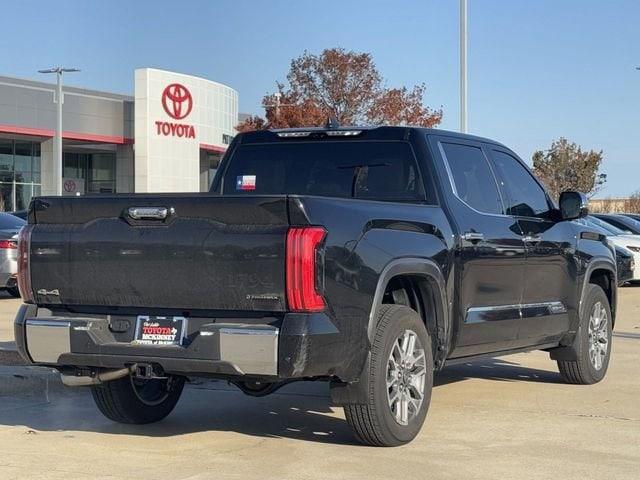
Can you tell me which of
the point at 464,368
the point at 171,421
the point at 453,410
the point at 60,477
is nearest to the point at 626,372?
the point at 464,368

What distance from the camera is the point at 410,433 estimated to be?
663cm

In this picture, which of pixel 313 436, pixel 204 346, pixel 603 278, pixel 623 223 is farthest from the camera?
pixel 623 223

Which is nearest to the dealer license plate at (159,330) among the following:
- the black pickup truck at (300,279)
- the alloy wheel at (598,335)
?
the black pickup truck at (300,279)

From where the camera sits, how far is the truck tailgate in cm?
580

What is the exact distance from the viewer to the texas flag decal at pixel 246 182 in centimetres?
814

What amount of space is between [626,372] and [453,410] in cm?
284

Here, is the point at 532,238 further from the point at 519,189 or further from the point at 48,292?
the point at 48,292

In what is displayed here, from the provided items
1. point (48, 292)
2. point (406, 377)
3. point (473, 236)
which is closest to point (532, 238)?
point (473, 236)

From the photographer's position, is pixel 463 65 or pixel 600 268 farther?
pixel 463 65

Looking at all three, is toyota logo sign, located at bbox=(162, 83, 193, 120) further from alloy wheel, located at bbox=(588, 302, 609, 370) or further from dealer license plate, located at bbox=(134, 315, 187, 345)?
dealer license plate, located at bbox=(134, 315, 187, 345)

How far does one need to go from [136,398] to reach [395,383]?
1.97m

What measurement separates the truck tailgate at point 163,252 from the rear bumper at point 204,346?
11 cm

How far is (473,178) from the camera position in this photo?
7.89 meters

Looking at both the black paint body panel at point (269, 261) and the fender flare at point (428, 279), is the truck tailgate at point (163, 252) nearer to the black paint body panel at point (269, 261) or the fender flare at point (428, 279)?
the black paint body panel at point (269, 261)
